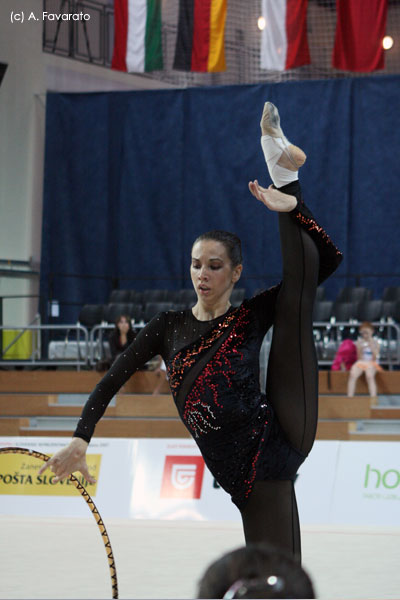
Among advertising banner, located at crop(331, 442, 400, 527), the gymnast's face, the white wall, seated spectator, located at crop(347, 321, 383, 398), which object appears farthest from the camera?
the white wall

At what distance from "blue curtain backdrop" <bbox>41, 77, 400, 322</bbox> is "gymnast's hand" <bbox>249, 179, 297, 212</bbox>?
35.8 ft

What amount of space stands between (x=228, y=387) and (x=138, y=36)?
37.4ft

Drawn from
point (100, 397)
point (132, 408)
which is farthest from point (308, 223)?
point (132, 408)

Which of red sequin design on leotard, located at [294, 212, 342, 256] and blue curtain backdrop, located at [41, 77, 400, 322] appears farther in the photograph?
blue curtain backdrop, located at [41, 77, 400, 322]

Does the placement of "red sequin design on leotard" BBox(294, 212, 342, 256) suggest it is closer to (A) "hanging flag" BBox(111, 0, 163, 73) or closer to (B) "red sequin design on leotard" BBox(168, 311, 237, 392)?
(B) "red sequin design on leotard" BBox(168, 311, 237, 392)

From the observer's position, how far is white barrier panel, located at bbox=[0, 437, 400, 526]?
6.10m

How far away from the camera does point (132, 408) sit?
8664mm

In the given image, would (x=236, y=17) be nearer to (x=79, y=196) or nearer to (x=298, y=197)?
(x=79, y=196)

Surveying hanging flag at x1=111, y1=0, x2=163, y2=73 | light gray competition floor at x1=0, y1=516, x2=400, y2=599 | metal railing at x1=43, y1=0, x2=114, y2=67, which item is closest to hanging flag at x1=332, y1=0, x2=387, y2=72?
hanging flag at x1=111, y1=0, x2=163, y2=73

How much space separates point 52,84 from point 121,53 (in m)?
2.21

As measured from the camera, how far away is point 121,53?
13.0 metres

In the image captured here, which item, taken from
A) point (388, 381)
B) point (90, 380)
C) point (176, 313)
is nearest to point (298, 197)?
point (176, 313)

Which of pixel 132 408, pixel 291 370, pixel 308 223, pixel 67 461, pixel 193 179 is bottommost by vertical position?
pixel 132 408

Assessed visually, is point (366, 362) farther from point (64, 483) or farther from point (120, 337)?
point (64, 483)
